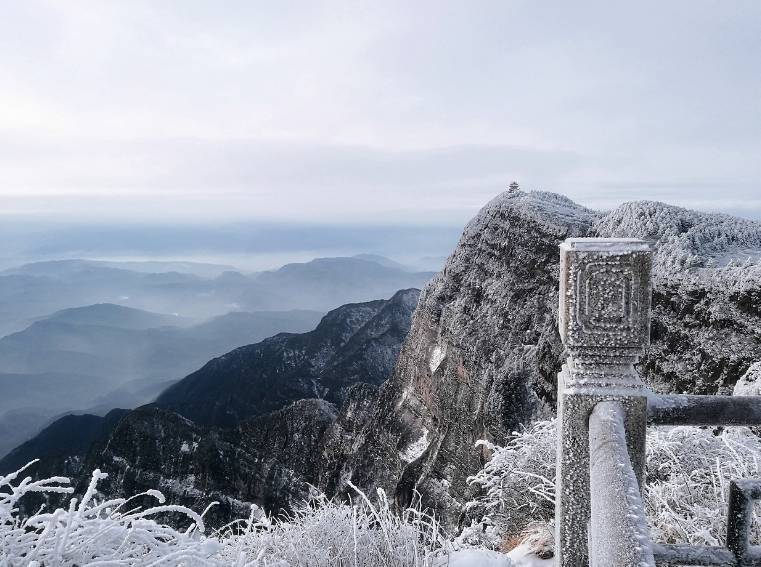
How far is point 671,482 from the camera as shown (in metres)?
3.47

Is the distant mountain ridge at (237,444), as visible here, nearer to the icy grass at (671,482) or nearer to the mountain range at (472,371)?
the mountain range at (472,371)

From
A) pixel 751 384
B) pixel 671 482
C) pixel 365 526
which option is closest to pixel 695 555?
pixel 365 526

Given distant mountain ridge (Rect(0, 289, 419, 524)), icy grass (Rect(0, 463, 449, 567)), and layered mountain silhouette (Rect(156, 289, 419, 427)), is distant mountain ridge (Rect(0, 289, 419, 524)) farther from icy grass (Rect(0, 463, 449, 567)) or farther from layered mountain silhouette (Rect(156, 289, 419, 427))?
icy grass (Rect(0, 463, 449, 567))

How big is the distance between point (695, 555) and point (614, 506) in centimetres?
79

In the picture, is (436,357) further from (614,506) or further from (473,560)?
(614,506)

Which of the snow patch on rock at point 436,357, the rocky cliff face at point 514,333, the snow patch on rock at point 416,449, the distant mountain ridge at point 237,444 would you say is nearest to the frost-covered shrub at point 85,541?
the rocky cliff face at point 514,333

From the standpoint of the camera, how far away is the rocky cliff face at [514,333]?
33.2 ft

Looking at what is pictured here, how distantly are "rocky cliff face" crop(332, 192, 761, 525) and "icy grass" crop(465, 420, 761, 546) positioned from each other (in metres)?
5.41

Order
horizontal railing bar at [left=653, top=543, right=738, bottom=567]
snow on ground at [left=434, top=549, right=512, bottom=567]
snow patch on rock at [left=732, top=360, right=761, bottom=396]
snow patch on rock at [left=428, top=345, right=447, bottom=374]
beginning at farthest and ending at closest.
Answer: snow patch on rock at [left=428, top=345, right=447, bottom=374] → snow patch on rock at [left=732, top=360, right=761, bottom=396] → snow on ground at [left=434, top=549, right=512, bottom=567] → horizontal railing bar at [left=653, top=543, right=738, bottom=567]

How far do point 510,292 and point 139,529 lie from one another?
56.6ft

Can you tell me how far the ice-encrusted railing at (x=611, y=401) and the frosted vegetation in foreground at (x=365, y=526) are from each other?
0.94 meters

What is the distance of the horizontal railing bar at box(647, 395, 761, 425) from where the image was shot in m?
1.78

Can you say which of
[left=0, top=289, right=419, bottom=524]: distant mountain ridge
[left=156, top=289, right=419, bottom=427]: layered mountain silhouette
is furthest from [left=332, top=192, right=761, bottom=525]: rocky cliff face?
[left=156, top=289, right=419, bottom=427]: layered mountain silhouette

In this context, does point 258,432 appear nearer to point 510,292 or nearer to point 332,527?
point 510,292
